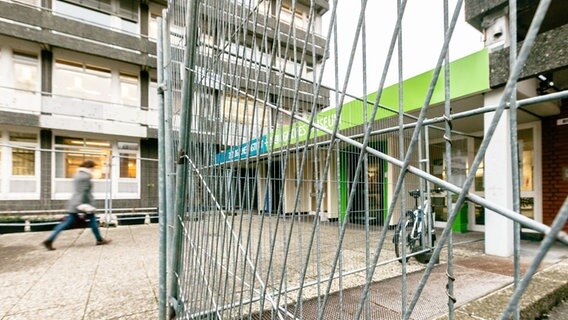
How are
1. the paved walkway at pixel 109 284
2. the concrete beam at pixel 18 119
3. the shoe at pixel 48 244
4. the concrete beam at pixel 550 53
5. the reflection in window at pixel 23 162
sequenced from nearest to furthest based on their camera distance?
1. the paved walkway at pixel 109 284
2. the concrete beam at pixel 550 53
3. the shoe at pixel 48 244
4. the reflection in window at pixel 23 162
5. the concrete beam at pixel 18 119

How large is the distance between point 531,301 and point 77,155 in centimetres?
1209

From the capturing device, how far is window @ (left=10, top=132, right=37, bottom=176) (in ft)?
31.6

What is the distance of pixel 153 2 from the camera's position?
1288 centimetres

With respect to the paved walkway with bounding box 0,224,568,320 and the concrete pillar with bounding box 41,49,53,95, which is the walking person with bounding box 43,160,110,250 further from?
the concrete pillar with bounding box 41,49,53,95

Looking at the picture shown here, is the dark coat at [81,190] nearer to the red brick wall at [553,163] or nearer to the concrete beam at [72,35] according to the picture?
the concrete beam at [72,35]

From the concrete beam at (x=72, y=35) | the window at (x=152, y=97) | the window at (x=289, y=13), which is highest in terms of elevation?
the concrete beam at (x=72, y=35)

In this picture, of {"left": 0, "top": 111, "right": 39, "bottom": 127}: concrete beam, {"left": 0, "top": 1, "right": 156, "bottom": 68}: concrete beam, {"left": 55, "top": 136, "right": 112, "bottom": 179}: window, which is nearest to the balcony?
{"left": 0, "top": 111, "right": 39, "bottom": 127}: concrete beam

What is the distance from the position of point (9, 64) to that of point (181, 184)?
13.1 m

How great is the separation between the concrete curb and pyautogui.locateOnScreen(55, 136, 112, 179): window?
905cm

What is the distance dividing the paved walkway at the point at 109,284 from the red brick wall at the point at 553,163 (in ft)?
5.70

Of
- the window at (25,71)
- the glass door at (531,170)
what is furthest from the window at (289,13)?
the window at (25,71)

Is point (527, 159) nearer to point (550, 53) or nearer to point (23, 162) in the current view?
point (550, 53)

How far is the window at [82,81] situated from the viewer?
37.0 ft

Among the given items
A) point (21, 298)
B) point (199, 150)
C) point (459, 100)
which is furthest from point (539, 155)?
point (21, 298)
